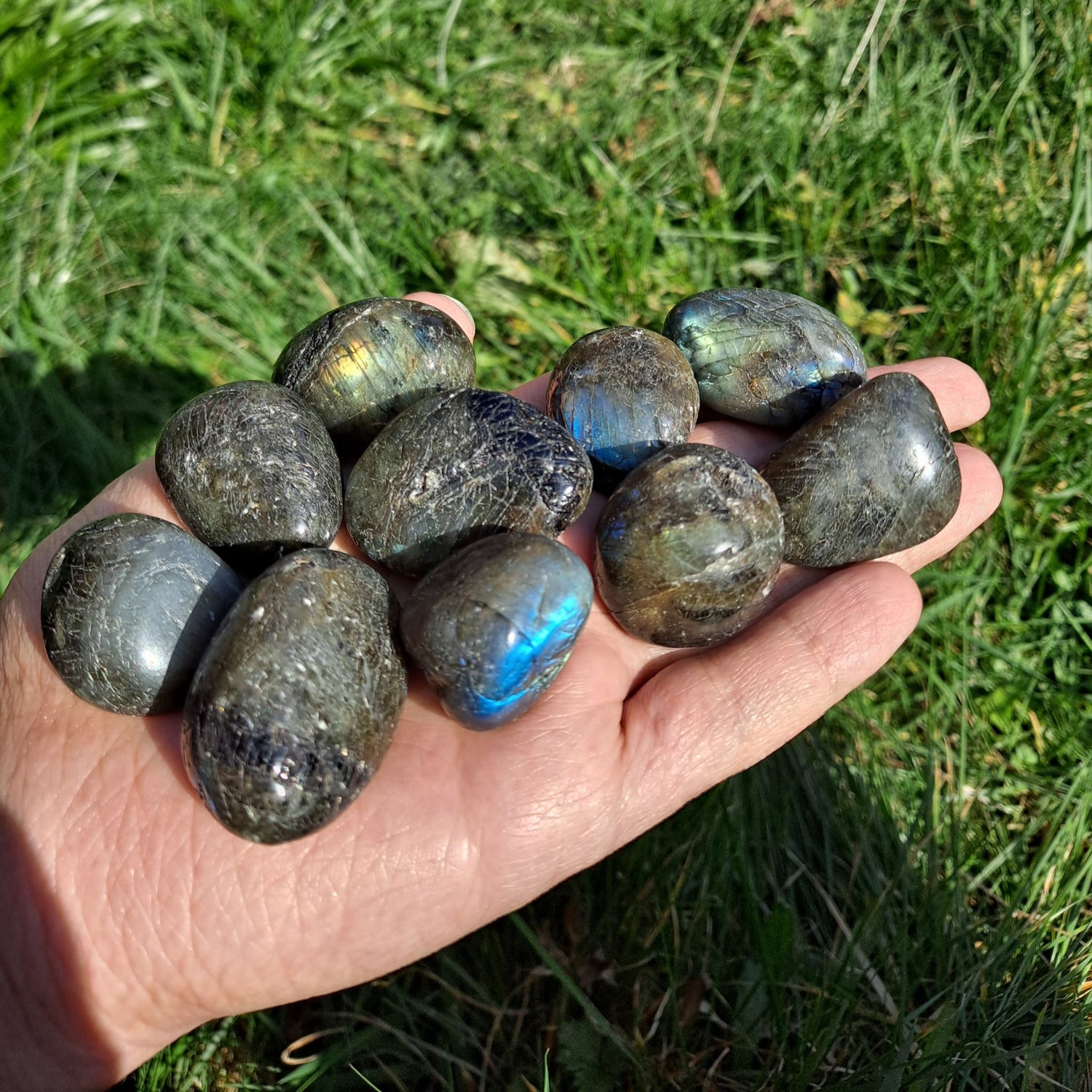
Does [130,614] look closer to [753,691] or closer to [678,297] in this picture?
[753,691]

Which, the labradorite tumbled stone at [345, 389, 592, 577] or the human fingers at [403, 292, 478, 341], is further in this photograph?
the human fingers at [403, 292, 478, 341]

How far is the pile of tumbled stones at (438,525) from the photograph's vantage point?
82.1 inches

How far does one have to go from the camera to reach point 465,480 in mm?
2387

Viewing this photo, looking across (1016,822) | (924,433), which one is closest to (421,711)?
(924,433)

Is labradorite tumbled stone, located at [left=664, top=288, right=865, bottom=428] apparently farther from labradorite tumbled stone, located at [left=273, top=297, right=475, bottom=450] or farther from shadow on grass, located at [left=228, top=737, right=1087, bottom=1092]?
shadow on grass, located at [left=228, top=737, right=1087, bottom=1092]

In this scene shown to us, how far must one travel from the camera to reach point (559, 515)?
2406 millimetres

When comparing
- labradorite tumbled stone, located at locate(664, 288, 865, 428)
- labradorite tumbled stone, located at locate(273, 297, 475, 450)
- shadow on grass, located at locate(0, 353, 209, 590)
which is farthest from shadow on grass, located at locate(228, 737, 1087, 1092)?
shadow on grass, located at locate(0, 353, 209, 590)

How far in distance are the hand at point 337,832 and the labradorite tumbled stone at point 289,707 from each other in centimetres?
12

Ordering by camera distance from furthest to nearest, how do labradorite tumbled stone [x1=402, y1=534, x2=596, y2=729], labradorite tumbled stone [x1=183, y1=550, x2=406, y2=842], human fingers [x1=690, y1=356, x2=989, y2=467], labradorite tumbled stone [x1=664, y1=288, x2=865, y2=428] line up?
1. human fingers [x1=690, y1=356, x2=989, y2=467]
2. labradorite tumbled stone [x1=664, y1=288, x2=865, y2=428]
3. labradorite tumbled stone [x1=402, y1=534, x2=596, y2=729]
4. labradorite tumbled stone [x1=183, y1=550, x2=406, y2=842]

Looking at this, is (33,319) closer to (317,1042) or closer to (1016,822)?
(317,1042)

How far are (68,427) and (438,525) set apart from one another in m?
1.78

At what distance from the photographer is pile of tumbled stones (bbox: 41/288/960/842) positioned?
2.09m

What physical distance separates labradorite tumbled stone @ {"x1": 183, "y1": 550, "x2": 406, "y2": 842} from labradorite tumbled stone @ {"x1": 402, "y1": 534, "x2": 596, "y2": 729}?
13 centimetres

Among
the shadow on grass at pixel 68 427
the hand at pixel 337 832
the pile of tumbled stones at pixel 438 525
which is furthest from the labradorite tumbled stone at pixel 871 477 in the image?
the shadow on grass at pixel 68 427
